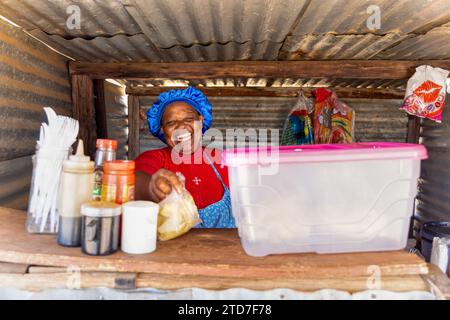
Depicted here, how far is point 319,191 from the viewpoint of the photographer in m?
1.41

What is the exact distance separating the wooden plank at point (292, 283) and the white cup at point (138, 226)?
12 cm

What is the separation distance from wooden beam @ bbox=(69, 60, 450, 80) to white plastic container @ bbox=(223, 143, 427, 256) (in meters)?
2.84

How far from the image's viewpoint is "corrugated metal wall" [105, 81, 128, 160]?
5.16m

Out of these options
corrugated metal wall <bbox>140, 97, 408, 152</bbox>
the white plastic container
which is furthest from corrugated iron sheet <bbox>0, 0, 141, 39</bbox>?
corrugated metal wall <bbox>140, 97, 408, 152</bbox>

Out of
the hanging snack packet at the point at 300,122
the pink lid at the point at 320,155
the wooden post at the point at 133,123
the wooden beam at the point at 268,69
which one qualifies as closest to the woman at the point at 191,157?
the wooden beam at the point at 268,69

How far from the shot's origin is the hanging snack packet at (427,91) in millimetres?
3944

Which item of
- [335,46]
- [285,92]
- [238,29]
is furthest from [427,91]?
[238,29]

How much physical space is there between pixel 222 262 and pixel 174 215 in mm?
335

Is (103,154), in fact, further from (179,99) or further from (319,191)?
(179,99)

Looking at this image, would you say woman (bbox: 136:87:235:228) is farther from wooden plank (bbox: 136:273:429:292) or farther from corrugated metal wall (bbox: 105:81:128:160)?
corrugated metal wall (bbox: 105:81:128:160)

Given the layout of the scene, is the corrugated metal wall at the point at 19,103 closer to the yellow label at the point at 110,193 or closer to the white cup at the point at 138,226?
the yellow label at the point at 110,193
